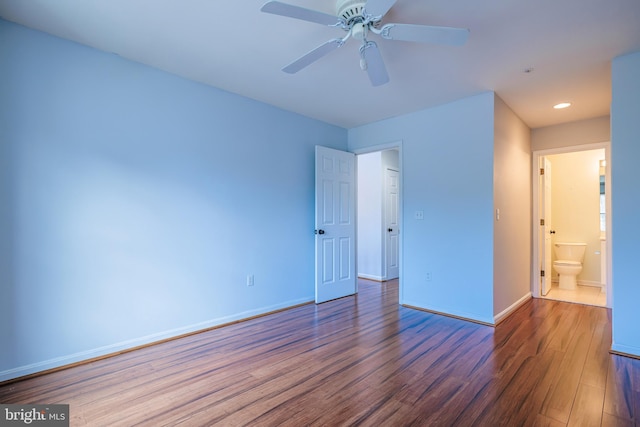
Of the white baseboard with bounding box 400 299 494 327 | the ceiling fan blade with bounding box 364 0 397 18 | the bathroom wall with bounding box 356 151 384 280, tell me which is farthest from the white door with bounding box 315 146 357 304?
the ceiling fan blade with bounding box 364 0 397 18

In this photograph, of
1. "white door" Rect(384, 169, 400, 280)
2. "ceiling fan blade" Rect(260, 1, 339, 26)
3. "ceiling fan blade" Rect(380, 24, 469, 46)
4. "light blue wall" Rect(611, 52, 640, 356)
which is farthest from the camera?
"white door" Rect(384, 169, 400, 280)

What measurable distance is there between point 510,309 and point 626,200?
1737 millimetres

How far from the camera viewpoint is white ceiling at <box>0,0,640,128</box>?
2.01 m

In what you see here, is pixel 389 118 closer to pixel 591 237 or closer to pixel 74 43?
pixel 74 43

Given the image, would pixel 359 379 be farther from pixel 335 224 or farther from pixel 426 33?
pixel 335 224

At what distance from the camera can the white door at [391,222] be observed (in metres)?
5.66

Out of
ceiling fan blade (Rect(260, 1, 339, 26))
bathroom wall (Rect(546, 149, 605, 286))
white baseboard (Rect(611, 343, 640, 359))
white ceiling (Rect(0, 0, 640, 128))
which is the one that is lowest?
white baseboard (Rect(611, 343, 640, 359))

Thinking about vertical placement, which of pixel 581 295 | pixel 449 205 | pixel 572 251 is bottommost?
pixel 581 295

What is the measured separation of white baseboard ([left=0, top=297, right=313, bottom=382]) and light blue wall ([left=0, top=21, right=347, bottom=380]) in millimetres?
12

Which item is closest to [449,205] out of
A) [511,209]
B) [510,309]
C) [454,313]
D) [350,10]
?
[511,209]

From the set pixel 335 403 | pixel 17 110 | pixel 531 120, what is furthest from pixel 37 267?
pixel 531 120

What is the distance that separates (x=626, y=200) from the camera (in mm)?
2543

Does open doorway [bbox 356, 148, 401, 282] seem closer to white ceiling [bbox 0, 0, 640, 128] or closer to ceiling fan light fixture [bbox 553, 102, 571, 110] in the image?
white ceiling [bbox 0, 0, 640, 128]

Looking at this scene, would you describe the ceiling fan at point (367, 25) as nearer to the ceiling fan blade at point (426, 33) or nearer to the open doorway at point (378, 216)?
the ceiling fan blade at point (426, 33)
